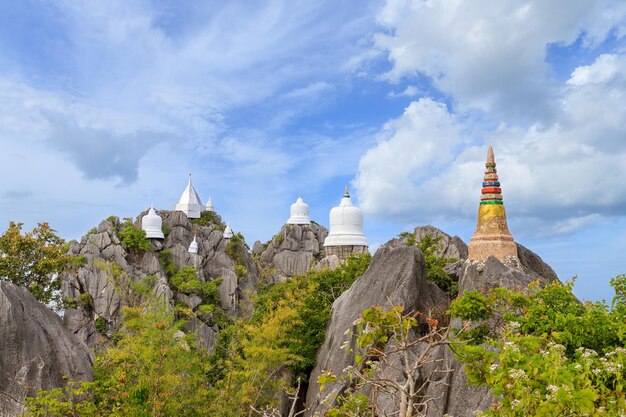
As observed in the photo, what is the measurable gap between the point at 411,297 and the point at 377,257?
2.52 m

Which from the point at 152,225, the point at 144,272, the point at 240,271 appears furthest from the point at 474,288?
the point at 152,225

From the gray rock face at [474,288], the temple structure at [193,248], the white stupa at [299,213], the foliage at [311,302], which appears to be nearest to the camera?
the gray rock face at [474,288]

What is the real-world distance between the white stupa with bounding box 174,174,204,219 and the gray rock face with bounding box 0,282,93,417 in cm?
3949

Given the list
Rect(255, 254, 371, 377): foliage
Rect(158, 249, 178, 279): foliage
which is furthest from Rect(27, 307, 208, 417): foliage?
Rect(158, 249, 178, 279): foliage

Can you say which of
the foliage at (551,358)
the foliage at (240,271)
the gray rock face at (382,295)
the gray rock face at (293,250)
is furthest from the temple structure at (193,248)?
the foliage at (551,358)

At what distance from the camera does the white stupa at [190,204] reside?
57844 millimetres

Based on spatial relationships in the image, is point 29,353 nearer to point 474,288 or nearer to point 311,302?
point 311,302

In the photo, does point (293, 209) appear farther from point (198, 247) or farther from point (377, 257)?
point (377, 257)

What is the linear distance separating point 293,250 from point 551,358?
1952 inches

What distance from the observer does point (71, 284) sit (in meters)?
40.3

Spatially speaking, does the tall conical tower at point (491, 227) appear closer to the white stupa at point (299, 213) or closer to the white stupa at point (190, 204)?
the white stupa at point (299, 213)

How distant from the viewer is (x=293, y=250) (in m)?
55.4

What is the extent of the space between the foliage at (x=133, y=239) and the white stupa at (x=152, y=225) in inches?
69.6

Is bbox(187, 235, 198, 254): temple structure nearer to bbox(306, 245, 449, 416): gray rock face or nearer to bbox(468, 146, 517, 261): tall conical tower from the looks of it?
bbox(306, 245, 449, 416): gray rock face
